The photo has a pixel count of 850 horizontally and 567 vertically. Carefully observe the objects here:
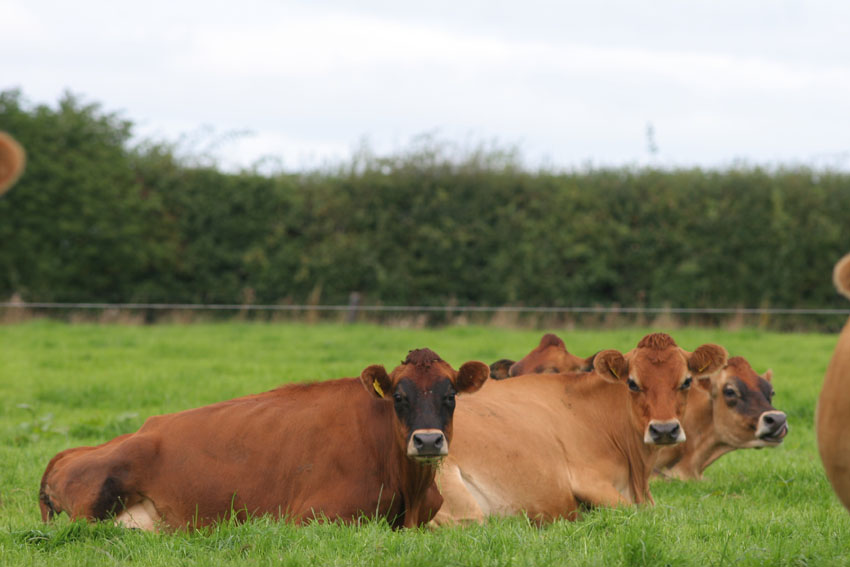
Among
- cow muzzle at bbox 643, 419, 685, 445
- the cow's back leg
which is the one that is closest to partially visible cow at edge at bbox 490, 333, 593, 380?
cow muzzle at bbox 643, 419, 685, 445

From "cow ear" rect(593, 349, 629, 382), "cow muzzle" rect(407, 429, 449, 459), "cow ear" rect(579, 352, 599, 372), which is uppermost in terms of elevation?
"cow ear" rect(593, 349, 629, 382)

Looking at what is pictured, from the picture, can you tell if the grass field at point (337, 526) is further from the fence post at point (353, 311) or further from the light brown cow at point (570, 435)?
the fence post at point (353, 311)

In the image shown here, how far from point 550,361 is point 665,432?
84.9 inches

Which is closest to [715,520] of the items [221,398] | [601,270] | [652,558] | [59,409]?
[652,558]

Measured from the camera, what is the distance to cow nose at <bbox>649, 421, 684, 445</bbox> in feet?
20.6

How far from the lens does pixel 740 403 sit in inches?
317

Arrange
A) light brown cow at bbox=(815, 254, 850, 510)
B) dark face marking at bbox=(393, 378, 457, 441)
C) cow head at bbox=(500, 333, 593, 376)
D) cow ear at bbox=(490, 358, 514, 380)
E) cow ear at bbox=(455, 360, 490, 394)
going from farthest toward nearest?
cow ear at bbox=(490, 358, 514, 380) < cow head at bbox=(500, 333, 593, 376) < cow ear at bbox=(455, 360, 490, 394) < dark face marking at bbox=(393, 378, 457, 441) < light brown cow at bbox=(815, 254, 850, 510)

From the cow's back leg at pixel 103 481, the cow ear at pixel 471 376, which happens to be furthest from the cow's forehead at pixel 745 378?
the cow's back leg at pixel 103 481

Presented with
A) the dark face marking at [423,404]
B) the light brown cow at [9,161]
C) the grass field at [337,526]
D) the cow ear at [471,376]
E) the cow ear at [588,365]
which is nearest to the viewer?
the light brown cow at [9,161]

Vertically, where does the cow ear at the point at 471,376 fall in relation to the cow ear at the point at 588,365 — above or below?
above

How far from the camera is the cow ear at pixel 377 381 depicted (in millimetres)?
5633

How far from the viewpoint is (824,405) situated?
3.87m

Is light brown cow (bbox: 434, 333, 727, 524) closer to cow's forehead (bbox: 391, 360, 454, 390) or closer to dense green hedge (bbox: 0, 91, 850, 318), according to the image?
cow's forehead (bbox: 391, 360, 454, 390)

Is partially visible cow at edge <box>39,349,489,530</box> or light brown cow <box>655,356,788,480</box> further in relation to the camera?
light brown cow <box>655,356,788,480</box>
